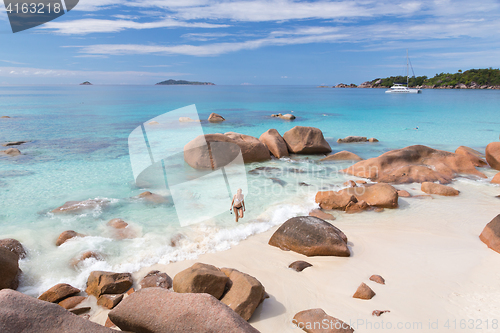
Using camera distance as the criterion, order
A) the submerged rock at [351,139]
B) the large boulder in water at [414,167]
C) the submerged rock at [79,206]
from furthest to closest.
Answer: the submerged rock at [351,139] < the large boulder in water at [414,167] < the submerged rock at [79,206]

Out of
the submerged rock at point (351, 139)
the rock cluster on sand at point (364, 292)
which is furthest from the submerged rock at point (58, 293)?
the submerged rock at point (351, 139)

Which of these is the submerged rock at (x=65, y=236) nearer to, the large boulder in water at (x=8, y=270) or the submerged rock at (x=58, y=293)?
the large boulder in water at (x=8, y=270)

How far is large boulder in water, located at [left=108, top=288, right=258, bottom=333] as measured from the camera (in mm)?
2943

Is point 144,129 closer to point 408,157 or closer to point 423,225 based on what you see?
point 408,157

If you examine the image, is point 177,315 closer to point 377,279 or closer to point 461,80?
point 377,279

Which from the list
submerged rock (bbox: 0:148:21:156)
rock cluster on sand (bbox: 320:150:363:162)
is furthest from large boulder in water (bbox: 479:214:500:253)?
submerged rock (bbox: 0:148:21:156)

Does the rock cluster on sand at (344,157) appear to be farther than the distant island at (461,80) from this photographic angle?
No

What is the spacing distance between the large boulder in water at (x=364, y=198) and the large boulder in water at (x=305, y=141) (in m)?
6.60

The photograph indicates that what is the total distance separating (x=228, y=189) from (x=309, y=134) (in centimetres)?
657

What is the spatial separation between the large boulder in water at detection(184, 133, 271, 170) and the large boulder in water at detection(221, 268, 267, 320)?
857 centimetres

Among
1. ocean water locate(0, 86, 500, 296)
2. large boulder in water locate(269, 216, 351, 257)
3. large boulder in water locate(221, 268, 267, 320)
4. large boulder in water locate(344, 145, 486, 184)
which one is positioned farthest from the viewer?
large boulder in water locate(344, 145, 486, 184)

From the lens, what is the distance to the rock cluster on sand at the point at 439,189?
9.53 metres

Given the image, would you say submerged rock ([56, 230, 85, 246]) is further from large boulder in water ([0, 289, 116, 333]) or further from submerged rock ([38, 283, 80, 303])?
large boulder in water ([0, 289, 116, 333])

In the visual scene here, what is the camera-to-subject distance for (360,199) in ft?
29.1
